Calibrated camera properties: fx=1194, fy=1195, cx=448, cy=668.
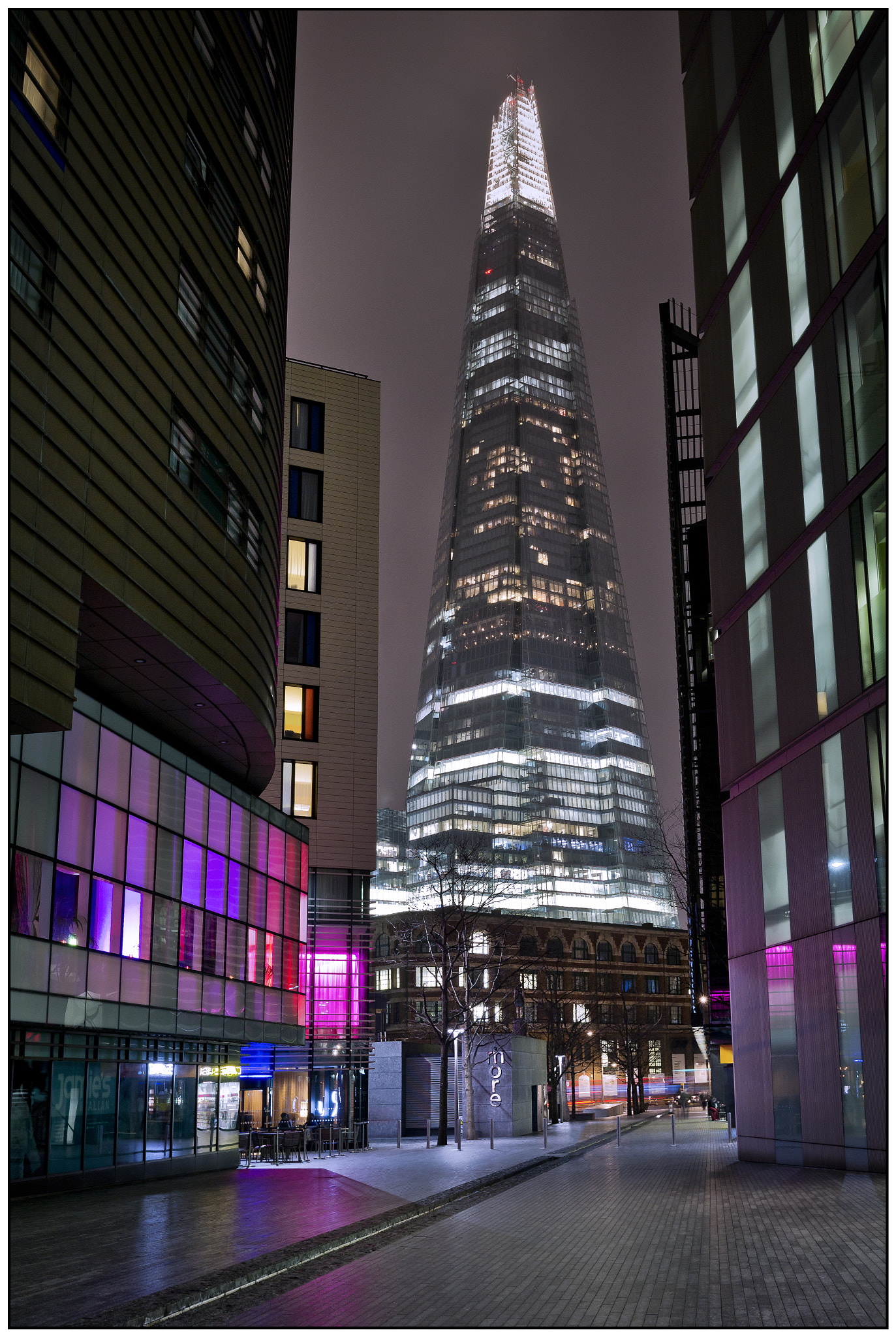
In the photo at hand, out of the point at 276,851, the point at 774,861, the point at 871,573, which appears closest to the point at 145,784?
the point at 276,851

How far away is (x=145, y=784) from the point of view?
86.6 feet

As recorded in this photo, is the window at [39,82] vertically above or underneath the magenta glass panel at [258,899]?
above

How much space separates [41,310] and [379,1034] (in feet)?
388

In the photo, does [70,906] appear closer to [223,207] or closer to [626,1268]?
[626,1268]

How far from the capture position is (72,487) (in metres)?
18.1

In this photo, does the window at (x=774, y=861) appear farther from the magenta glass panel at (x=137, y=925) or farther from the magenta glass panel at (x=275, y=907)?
the magenta glass panel at (x=275, y=907)

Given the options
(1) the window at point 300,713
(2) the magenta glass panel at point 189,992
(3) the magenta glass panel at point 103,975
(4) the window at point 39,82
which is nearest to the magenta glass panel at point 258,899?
(2) the magenta glass panel at point 189,992

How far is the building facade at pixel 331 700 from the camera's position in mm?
48156

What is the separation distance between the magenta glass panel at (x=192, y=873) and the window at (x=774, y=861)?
13.5 meters

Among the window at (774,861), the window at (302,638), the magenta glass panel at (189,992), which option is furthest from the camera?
the window at (302,638)

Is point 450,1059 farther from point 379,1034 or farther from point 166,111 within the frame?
point 379,1034

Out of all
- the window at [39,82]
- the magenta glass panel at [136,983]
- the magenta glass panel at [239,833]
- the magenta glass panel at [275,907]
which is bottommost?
the magenta glass panel at [136,983]

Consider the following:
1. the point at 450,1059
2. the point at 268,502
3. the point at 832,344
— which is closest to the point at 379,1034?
the point at 450,1059

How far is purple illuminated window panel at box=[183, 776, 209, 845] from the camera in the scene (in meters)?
28.9
